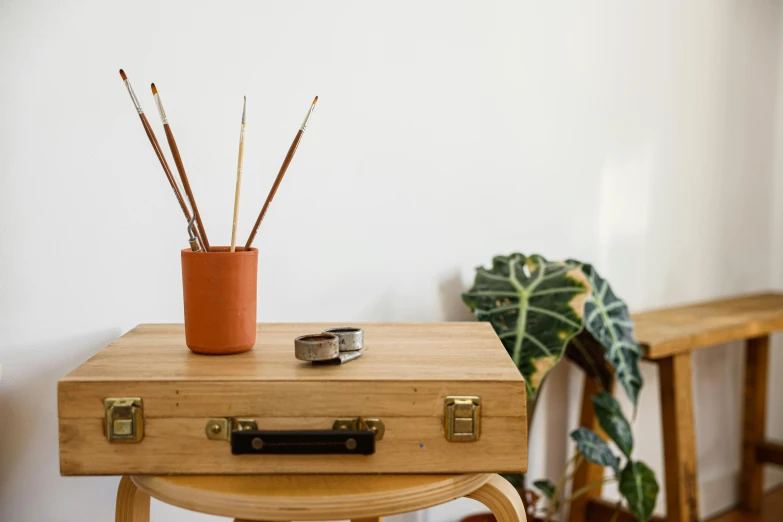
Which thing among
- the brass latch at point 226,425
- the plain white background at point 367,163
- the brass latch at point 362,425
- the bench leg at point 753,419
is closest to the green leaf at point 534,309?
the plain white background at point 367,163

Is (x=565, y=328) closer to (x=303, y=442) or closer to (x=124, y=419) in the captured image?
(x=303, y=442)

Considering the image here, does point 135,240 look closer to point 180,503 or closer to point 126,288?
point 126,288

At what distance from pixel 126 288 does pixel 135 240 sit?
0.08 metres

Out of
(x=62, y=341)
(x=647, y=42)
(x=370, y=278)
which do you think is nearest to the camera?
(x=62, y=341)

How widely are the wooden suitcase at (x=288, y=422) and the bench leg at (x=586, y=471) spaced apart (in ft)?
3.31

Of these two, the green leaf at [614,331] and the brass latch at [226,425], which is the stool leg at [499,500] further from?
the green leaf at [614,331]

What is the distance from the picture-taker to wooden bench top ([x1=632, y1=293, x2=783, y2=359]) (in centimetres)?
178

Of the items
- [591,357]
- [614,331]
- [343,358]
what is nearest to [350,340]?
[343,358]

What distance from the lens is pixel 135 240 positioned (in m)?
1.30

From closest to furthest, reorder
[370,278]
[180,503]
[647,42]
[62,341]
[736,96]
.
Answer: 1. [180,503]
2. [62,341]
3. [370,278]
4. [647,42]
5. [736,96]

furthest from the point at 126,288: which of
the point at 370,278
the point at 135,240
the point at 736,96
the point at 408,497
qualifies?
the point at 736,96

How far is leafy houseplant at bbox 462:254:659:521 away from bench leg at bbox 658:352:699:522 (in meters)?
0.26

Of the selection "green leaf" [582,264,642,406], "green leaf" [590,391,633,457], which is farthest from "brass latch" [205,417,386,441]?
"green leaf" [590,391,633,457]

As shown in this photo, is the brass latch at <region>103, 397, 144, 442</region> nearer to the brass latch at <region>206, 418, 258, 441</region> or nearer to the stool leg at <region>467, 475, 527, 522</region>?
the brass latch at <region>206, 418, 258, 441</region>
